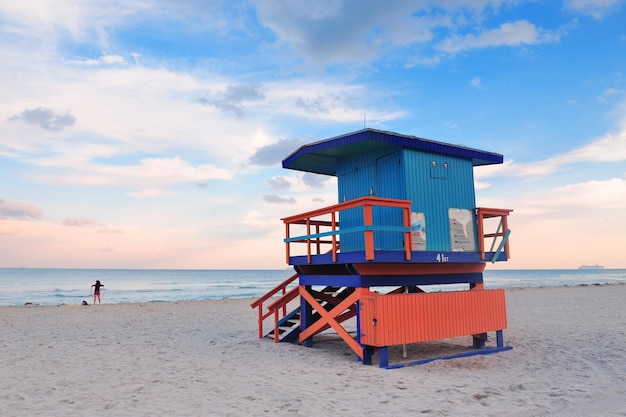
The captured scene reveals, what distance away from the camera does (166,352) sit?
10.9 meters

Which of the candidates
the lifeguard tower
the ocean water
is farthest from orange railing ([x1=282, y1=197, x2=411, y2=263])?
the ocean water

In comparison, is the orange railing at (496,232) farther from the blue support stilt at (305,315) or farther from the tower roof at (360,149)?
the blue support stilt at (305,315)

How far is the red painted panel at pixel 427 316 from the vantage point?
868 cm

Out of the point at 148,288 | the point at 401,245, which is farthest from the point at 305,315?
the point at 148,288

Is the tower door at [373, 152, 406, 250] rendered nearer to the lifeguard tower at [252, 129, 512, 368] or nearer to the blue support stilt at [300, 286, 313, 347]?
the lifeguard tower at [252, 129, 512, 368]

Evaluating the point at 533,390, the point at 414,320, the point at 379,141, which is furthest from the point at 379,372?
the point at 379,141

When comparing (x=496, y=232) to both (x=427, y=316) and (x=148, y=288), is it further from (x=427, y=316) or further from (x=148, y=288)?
(x=148, y=288)

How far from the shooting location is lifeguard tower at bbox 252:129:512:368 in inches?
351

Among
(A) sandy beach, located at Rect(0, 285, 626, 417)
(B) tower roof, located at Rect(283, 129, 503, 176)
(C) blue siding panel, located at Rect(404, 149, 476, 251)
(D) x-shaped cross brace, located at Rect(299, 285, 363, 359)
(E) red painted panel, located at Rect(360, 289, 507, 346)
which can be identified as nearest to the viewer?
→ (A) sandy beach, located at Rect(0, 285, 626, 417)

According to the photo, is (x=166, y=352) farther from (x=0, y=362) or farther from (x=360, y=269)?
(x=360, y=269)

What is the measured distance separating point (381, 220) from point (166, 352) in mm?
5707

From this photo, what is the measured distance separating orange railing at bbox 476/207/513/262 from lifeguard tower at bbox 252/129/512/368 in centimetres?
2

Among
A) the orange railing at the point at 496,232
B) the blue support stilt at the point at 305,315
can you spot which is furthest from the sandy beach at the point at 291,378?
the orange railing at the point at 496,232

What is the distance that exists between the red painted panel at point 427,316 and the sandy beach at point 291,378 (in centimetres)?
58
